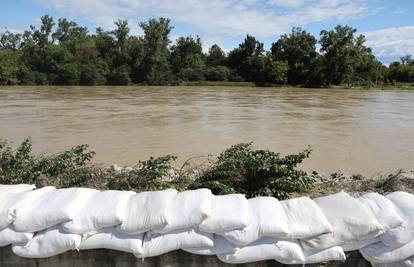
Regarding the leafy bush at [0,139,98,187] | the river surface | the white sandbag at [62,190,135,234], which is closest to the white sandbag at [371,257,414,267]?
the white sandbag at [62,190,135,234]

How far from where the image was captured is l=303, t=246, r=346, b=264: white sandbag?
2164 millimetres

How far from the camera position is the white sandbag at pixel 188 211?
7.19 feet

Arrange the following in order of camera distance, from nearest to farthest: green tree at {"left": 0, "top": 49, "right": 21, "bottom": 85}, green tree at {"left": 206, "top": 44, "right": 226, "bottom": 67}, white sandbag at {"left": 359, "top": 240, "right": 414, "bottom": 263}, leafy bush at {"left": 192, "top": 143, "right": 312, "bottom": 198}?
white sandbag at {"left": 359, "top": 240, "right": 414, "bottom": 263} → leafy bush at {"left": 192, "top": 143, "right": 312, "bottom": 198} → green tree at {"left": 0, "top": 49, "right": 21, "bottom": 85} → green tree at {"left": 206, "top": 44, "right": 226, "bottom": 67}

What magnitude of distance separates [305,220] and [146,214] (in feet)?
2.73

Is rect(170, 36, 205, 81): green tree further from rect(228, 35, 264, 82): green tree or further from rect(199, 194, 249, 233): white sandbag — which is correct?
rect(199, 194, 249, 233): white sandbag

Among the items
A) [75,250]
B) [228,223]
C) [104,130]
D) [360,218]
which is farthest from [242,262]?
[104,130]

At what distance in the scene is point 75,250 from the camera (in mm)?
2199

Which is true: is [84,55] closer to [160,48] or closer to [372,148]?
[160,48]

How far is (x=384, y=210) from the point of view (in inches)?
90.9

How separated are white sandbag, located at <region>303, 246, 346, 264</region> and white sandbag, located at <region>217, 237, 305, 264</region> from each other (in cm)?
4

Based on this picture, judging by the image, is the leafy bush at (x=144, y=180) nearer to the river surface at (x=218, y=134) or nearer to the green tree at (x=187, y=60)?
the river surface at (x=218, y=134)

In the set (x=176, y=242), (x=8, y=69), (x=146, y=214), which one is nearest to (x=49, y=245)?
(x=146, y=214)

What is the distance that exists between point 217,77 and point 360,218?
162ft

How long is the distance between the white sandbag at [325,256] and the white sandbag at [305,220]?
10cm
